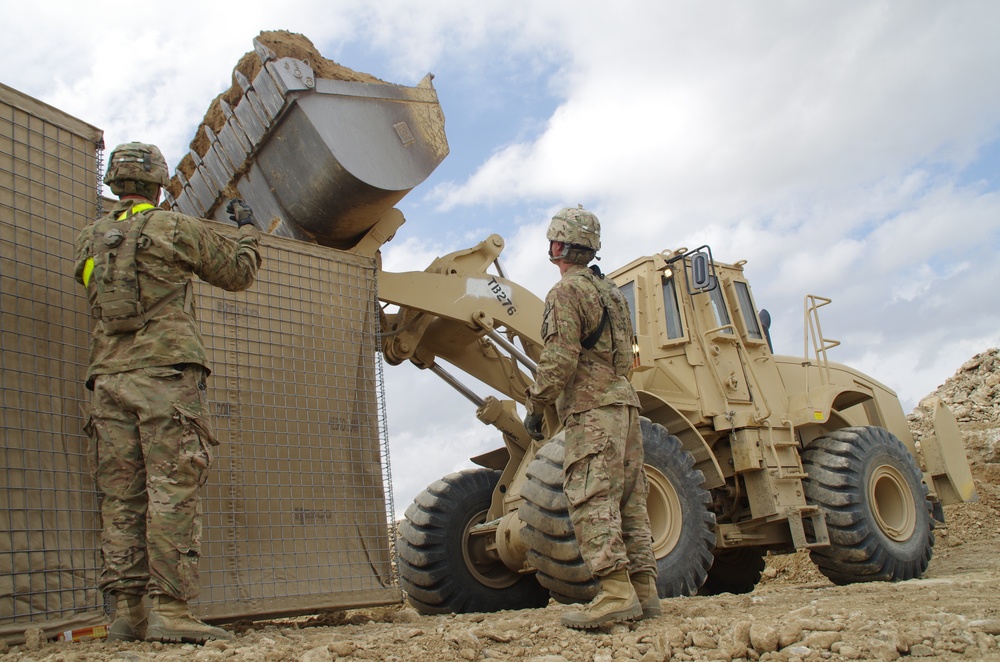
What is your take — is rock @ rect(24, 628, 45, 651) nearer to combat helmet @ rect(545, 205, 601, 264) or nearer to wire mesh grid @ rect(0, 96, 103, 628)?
wire mesh grid @ rect(0, 96, 103, 628)

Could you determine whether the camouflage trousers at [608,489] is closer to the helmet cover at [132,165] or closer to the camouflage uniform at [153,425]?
the camouflage uniform at [153,425]

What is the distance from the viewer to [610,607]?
3650mm

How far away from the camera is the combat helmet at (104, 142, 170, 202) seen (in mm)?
3676

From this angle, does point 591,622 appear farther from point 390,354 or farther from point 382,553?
point 390,354

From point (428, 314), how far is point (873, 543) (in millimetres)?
3851

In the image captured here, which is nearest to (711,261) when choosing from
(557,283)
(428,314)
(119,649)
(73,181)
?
(428,314)

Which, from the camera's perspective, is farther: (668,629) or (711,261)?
(711,261)

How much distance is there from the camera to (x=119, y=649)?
312cm

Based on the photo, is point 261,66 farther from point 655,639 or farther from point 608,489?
point 655,639

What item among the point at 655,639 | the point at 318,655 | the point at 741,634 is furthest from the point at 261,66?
the point at 741,634

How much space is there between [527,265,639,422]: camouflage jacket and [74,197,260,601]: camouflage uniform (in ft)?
4.63

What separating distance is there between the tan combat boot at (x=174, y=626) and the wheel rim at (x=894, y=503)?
578 centimetres

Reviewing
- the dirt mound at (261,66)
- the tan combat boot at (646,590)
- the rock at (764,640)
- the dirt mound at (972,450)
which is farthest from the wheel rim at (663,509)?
the dirt mound at (972,450)

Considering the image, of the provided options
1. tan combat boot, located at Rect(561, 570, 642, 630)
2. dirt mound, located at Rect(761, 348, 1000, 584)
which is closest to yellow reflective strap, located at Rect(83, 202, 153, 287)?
tan combat boot, located at Rect(561, 570, 642, 630)
